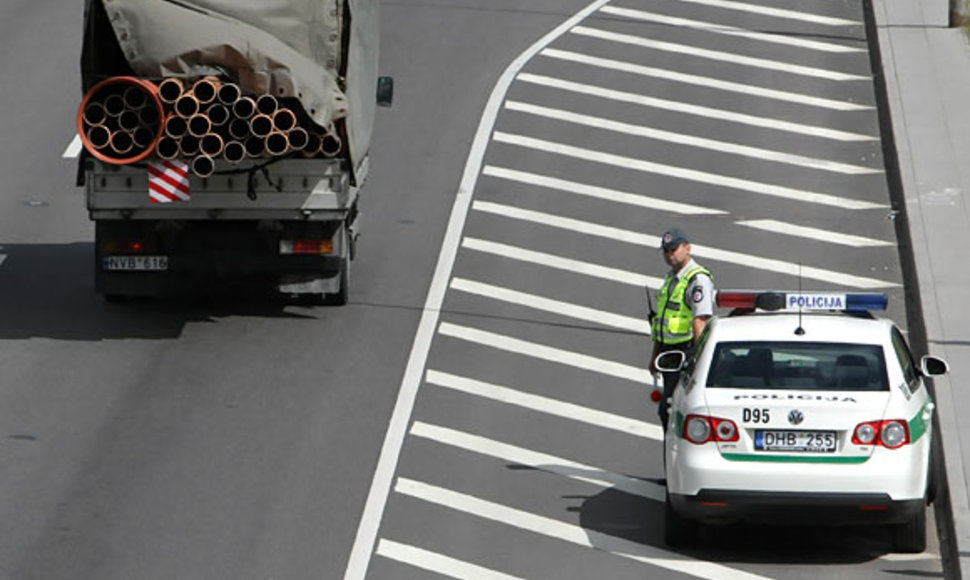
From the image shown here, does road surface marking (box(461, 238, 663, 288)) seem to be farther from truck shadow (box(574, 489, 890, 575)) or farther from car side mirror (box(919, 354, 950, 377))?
car side mirror (box(919, 354, 950, 377))

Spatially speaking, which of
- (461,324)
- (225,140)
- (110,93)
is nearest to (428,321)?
(461,324)

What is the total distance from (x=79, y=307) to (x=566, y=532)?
789cm

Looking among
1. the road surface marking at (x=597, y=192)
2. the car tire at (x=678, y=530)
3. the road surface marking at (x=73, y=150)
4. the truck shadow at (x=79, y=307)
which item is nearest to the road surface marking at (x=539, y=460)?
the car tire at (x=678, y=530)

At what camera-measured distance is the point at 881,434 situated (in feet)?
47.3

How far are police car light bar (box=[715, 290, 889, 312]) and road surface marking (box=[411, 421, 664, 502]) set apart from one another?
1841 mm

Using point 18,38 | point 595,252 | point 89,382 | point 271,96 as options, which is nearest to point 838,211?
point 595,252

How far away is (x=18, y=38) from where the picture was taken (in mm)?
31125

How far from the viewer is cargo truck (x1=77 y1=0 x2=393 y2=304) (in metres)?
19.3

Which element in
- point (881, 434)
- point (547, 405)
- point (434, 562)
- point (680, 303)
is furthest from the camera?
point (547, 405)

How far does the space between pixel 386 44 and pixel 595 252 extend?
28.1 ft

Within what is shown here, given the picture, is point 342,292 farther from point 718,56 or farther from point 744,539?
point 718,56

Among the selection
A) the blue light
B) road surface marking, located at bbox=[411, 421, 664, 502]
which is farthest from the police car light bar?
road surface marking, located at bbox=[411, 421, 664, 502]

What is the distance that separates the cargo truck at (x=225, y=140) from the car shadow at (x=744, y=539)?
212 inches

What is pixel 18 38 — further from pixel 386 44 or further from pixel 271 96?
pixel 271 96
